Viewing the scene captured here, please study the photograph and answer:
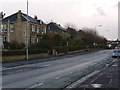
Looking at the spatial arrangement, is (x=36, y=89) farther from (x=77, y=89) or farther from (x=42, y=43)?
(x=42, y=43)

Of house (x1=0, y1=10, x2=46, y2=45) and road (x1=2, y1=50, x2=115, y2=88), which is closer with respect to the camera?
road (x1=2, y1=50, x2=115, y2=88)

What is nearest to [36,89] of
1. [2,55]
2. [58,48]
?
[2,55]

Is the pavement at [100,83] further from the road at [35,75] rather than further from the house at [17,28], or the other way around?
the house at [17,28]

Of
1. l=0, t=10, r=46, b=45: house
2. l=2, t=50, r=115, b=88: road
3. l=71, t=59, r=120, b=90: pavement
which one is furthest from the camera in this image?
l=0, t=10, r=46, b=45: house

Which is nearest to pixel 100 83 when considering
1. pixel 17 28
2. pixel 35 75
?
pixel 35 75

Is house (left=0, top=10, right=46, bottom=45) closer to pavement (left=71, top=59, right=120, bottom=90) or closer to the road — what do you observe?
the road

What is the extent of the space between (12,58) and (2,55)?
2.88 metres

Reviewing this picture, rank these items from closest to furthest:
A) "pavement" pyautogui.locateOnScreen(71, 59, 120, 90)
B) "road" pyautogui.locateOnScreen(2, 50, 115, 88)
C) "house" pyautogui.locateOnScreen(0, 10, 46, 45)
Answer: "pavement" pyautogui.locateOnScreen(71, 59, 120, 90)
"road" pyautogui.locateOnScreen(2, 50, 115, 88)
"house" pyautogui.locateOnScreen(0, 10, 46, 45)

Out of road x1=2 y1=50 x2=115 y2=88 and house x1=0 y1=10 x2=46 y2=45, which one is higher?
house x1=0 y1=10 x2=46 y2=45

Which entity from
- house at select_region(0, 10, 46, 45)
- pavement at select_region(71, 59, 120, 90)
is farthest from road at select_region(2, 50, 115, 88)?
house at select_region(0, 10, 46, 45)

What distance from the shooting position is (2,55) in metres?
34.0

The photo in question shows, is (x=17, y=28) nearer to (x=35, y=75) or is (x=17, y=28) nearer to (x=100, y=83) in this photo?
(x=35, y=75)

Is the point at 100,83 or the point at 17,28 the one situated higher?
the point at 17,28

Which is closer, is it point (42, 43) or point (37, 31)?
point (42, 43)
